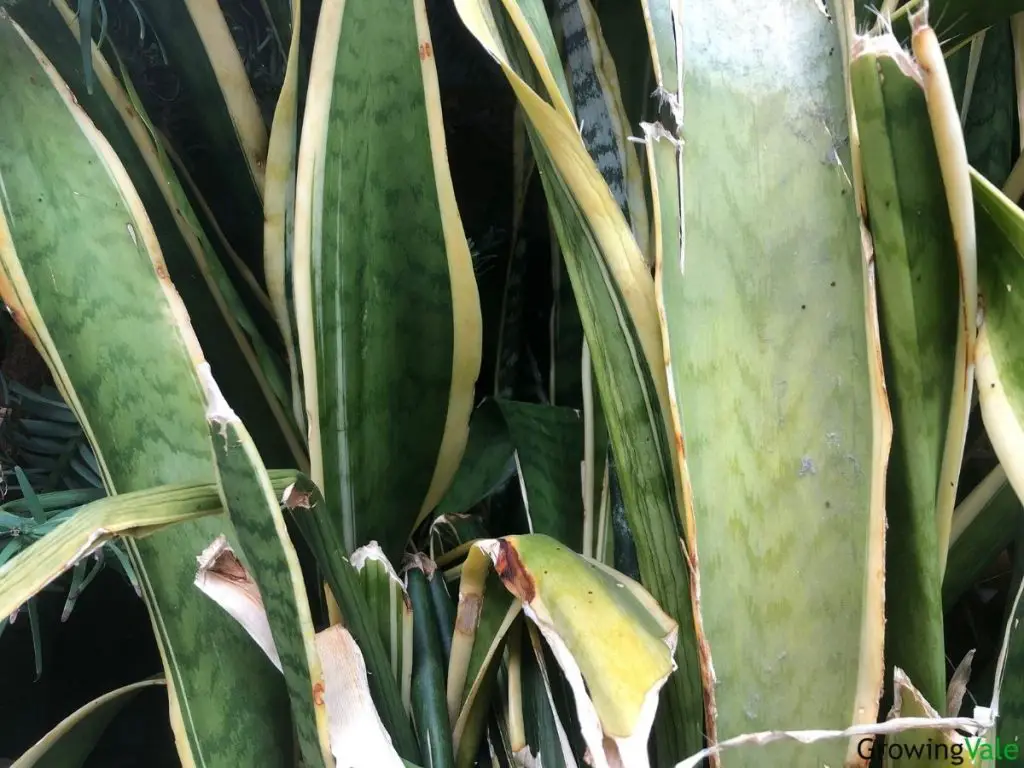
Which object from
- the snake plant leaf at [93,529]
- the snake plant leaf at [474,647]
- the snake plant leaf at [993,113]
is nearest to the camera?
the snake plant leaf at [93,529]

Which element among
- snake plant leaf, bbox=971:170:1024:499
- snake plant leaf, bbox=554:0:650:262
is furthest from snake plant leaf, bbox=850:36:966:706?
snake plant leaf, bbox=554:0:650:262

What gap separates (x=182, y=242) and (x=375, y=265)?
12cm

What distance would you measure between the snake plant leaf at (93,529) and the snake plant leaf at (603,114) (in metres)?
0.23

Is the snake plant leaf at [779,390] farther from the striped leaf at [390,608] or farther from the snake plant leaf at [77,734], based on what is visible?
the snake plant leaf at [77,734]

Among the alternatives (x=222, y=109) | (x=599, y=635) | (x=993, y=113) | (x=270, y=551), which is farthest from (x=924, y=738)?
(x=222, y=109)

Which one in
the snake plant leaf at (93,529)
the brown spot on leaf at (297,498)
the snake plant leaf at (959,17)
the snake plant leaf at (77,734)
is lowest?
the snake plant leaf at (77,734)

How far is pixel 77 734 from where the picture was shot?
0.40 meters

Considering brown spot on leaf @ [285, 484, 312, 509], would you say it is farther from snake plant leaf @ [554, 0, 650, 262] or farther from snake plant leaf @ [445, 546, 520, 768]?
snake plant leaf @ [554, 0, 650, 262]

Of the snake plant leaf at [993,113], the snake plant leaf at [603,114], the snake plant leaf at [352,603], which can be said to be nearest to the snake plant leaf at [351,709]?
the snake plant leaf at [352,603]

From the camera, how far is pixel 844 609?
0.26 m

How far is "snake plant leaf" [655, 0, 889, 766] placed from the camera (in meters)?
0.26

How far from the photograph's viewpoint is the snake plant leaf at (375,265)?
35 cm

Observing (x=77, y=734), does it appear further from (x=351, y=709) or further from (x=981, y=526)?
(x=981, y=526)

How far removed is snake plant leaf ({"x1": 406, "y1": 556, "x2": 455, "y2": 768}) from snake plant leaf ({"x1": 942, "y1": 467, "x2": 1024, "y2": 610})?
25 centimetres
